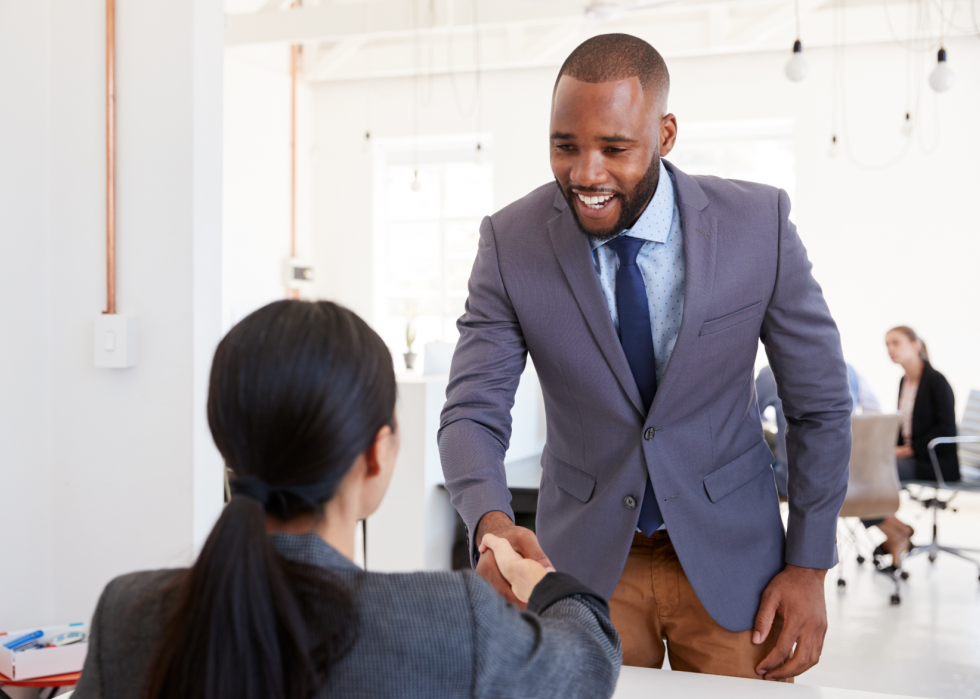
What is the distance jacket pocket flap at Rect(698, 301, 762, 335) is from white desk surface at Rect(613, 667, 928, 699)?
0.49m

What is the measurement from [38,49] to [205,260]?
2.09 feet

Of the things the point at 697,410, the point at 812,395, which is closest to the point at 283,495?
the point at 697,410

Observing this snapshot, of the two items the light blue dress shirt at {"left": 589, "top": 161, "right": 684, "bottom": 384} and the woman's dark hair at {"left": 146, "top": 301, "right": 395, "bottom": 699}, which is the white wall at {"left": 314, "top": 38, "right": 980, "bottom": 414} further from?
the woman's dark hair at {"left": 146, "top": 301, "right": 395, "bottom": 699}

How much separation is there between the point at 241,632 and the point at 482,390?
72 centimetres

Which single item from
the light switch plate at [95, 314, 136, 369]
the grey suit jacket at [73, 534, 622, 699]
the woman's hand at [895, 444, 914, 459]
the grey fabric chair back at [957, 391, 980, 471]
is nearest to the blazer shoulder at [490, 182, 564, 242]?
the grey suit jacket at [73, 534, 622, 699]

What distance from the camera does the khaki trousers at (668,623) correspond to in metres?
1.31

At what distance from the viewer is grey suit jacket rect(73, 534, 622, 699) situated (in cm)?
71

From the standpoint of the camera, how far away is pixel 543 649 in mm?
786

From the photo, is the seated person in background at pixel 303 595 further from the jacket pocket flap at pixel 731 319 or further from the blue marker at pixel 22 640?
the blue marker at pixel 22 640

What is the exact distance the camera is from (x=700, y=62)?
7.63 metres

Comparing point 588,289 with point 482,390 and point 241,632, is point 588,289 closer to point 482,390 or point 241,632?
point 482,390

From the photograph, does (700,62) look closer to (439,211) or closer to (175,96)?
(439,211)

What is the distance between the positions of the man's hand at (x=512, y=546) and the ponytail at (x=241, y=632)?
414mm

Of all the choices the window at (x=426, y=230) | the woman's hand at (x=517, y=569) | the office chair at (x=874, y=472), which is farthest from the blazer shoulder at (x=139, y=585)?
the window at (x=426, y=230)
